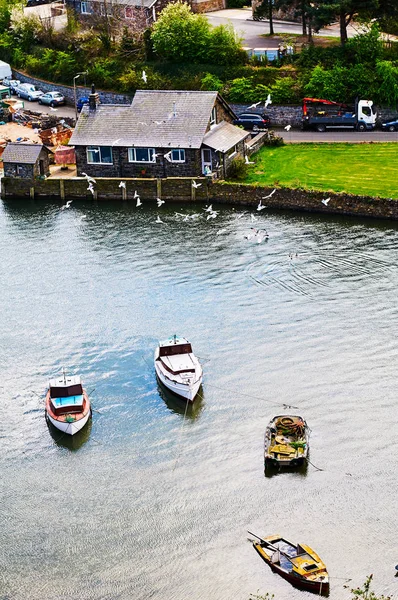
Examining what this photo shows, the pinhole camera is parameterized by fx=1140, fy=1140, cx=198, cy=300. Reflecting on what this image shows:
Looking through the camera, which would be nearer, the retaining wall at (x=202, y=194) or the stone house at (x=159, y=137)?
the retaining wall at (x=202, y=194)

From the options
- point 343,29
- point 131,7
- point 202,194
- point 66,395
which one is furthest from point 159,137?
point 66,395

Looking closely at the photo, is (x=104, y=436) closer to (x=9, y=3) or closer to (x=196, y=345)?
(x=196, y=345)

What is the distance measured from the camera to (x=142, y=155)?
110 metres

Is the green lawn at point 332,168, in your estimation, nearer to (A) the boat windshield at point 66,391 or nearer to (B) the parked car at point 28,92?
(B) the parked car at point 28,92

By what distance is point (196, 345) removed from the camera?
78438mm

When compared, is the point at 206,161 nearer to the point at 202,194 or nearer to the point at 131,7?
the point at 202,194

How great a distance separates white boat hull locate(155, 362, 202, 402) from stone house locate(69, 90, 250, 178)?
37715mm

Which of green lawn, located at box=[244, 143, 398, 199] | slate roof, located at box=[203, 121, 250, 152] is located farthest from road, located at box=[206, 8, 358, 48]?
slate roof, located at box=[203, 121, 250, 152]

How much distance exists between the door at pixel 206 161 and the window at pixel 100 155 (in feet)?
30.5

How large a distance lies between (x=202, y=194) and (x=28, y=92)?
137 ft

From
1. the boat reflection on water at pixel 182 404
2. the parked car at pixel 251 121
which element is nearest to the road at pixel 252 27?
the parked car at pixel 251 121

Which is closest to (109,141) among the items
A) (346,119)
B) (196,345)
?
(346,119)

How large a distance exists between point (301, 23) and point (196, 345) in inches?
2922

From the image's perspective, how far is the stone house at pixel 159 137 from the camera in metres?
109
